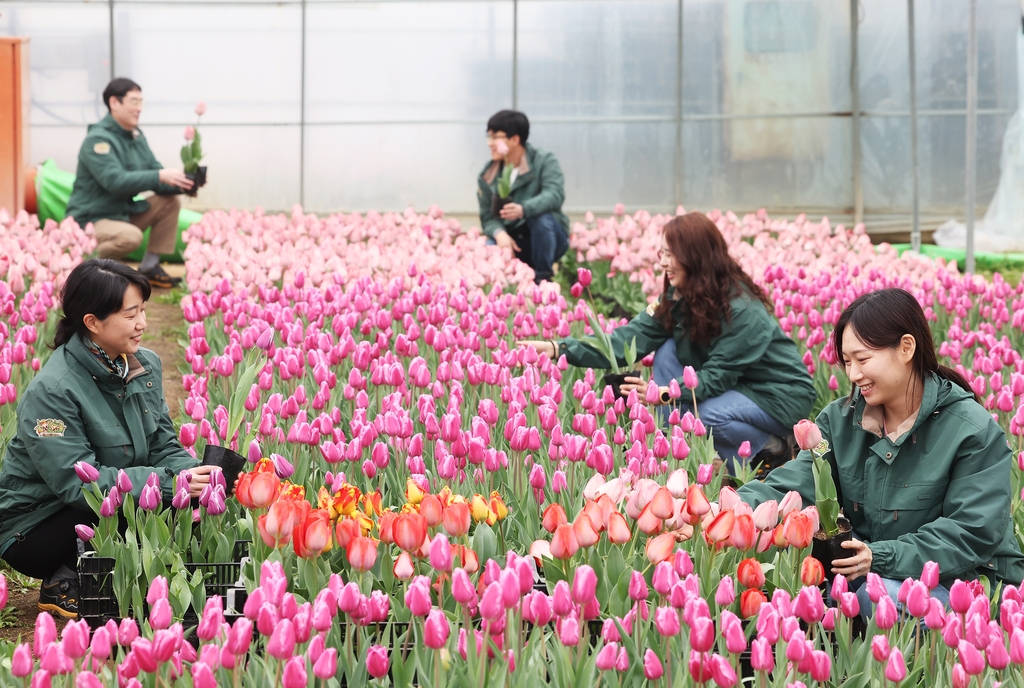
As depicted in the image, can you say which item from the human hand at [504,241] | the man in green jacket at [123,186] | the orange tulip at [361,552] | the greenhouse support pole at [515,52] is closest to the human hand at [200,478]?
the orange tulip at [361,552]

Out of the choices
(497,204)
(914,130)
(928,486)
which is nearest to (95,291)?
(928,486)

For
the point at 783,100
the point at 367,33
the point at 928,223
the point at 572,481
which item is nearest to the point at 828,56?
the point at 783,100

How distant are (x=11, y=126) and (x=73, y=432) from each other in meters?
7.26

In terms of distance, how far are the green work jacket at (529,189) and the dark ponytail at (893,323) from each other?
5541 mm

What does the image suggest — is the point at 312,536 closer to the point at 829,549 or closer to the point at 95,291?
the point at 829,549

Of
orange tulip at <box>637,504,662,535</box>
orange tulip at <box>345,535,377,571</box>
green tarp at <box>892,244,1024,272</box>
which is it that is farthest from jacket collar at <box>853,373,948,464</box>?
green tarp at <box>892,244,1024,272</box>

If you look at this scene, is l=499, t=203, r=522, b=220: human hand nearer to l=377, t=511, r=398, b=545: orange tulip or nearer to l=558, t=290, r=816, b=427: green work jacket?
l=558, t=290, r=816, b=427: green work jacket

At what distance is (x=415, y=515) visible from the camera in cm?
239

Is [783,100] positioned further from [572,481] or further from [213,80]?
[572,481]

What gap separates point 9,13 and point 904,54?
28.2ft

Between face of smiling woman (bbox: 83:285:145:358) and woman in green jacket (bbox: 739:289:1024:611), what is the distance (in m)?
1.67

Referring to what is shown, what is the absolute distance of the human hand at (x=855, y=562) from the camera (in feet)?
8.32

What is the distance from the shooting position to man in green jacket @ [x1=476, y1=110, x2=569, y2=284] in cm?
828

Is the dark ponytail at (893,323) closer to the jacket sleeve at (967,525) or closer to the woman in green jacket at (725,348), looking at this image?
the jacket sleeve at (967,525)
